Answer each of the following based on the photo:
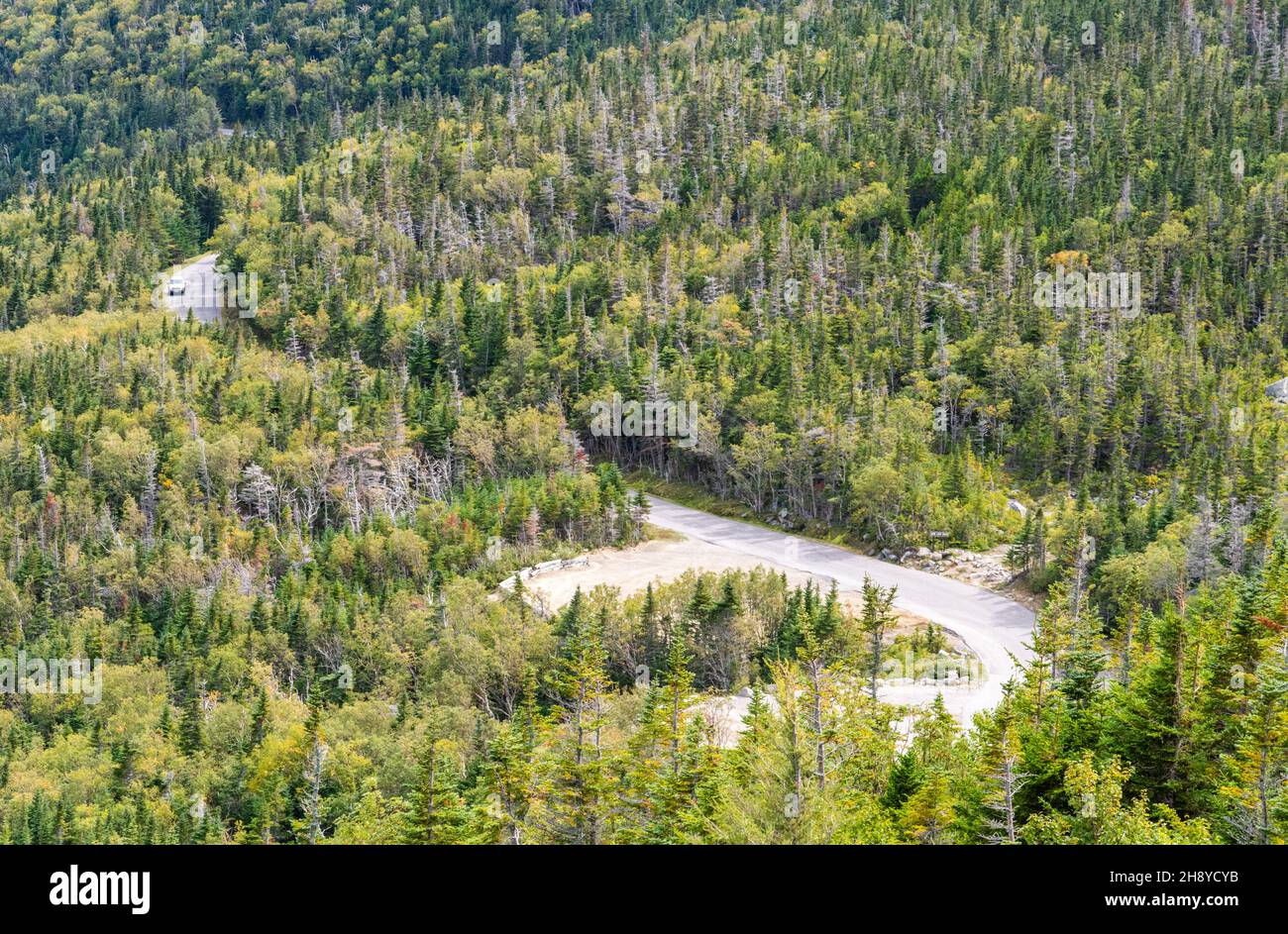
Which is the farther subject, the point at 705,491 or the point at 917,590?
the point at 705,491

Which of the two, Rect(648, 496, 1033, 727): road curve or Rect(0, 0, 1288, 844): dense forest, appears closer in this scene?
Rect(0, 0, 1288, 844): dense forest

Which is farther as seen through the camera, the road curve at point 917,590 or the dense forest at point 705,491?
the road curve at point 917,590

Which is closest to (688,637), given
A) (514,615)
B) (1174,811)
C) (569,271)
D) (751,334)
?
(514,615)

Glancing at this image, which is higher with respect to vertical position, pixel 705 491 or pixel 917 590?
pixel 917 590
